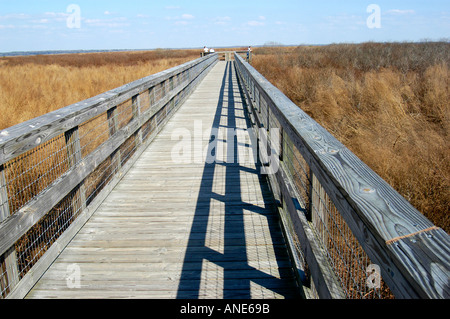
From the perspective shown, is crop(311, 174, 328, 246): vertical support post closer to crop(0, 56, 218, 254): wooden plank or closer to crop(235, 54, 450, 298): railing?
crop(235, 54, 450, 298): railing

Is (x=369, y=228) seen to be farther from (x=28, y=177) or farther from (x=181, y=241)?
(x=28, y=177)

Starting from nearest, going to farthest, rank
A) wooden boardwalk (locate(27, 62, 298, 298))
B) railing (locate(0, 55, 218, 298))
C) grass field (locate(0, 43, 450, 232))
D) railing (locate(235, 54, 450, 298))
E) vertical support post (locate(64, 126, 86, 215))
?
railing (locate(235, 54, 450, 298)), railing (locate(0, 55, 218, 298)), wooden boardwalk (locate(27, 62, 298, 298)), vertical support post (locate(64, 126, 86, 215)), grass field (locate(0, 43, 450, 232))

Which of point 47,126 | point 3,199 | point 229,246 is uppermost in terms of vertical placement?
point 47,126

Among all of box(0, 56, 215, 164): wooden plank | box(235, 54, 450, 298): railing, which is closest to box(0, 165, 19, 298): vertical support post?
box(0, 56, 215, 164): wooden plank

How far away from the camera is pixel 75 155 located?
3.55 m

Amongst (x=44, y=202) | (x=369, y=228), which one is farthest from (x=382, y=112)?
(x=369, y=228)

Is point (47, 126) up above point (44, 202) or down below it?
above

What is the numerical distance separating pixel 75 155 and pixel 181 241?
120 cm

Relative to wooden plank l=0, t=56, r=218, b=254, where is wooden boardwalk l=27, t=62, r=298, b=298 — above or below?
below

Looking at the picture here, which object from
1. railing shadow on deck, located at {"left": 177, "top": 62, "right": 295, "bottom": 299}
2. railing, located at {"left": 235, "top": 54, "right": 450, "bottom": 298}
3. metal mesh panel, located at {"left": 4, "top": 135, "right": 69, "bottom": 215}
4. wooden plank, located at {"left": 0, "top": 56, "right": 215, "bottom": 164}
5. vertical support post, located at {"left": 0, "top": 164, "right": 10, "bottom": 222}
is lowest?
railing shadow on deck, located at {"left": 177, "top": 62, "right": 295, "bottom": 299}

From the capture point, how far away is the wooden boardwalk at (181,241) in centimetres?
278

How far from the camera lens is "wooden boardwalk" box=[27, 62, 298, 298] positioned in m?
2.78

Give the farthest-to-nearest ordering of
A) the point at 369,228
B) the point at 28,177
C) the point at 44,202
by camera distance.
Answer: the point at 28,177
the point at 44,202
the point at 369,228

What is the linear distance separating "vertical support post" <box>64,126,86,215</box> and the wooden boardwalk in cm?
21
